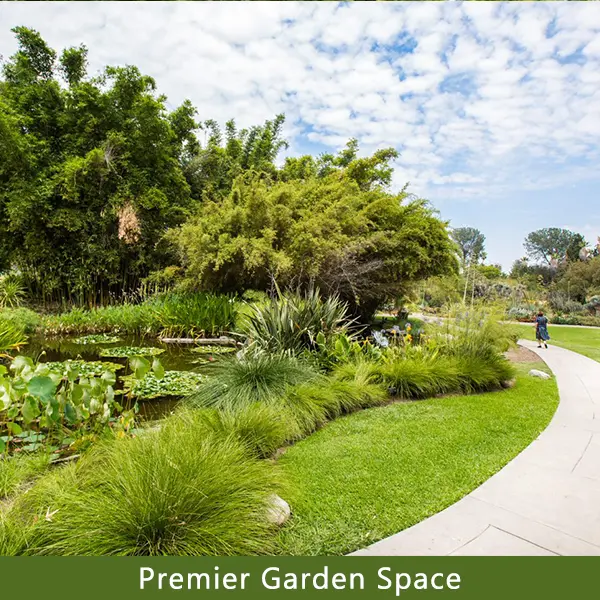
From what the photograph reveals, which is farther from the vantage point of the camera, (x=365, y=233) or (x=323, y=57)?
(x=365, y=233)

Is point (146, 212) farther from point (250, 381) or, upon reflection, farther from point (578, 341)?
point (578, 341)

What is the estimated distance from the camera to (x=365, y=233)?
416 inches

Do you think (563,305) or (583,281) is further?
(583,281)

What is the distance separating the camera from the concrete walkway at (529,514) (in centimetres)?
185

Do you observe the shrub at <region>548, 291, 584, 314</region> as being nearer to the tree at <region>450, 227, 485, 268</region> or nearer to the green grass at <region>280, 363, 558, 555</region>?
the tree at <region>450, 227, 485, 268</region>

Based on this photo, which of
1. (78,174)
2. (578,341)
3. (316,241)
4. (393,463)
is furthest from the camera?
(578,341)

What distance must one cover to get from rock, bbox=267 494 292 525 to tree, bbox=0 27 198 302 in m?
10.6

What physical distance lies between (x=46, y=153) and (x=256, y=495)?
1301 centimetres

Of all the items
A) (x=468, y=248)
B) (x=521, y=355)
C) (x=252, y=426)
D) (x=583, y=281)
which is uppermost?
(x=468, y=248)

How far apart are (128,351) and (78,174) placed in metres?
6.79

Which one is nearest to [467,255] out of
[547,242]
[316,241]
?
[316,241]

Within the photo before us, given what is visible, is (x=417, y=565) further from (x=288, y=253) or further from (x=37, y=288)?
(x=37, y=288)

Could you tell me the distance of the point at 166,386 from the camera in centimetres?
488

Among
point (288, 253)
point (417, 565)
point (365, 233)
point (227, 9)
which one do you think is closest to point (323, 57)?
point (227, 9)
